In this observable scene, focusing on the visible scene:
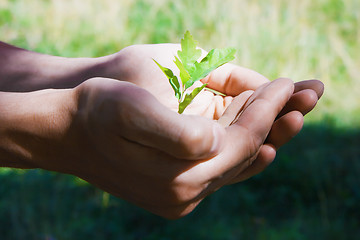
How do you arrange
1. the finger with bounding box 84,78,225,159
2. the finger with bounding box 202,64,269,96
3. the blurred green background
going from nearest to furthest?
the finger with bounding box 84,78,225,159, the finger with bounding box 202,64,269,96, the blurred green background

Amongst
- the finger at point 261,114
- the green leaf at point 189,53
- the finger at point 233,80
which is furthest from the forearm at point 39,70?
the finger at point 261,114

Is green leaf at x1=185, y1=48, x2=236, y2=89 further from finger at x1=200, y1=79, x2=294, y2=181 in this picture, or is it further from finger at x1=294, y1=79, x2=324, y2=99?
→ finger at x1=294, y1=79, x2=324, y2=99

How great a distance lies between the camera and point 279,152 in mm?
2447

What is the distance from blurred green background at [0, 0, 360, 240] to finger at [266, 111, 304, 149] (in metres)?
0.88

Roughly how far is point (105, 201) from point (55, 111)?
1.23 m

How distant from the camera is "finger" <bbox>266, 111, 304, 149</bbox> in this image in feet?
3.86

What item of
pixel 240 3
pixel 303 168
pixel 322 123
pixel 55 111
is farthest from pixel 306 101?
pixel 240 3

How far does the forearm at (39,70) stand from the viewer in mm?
1616

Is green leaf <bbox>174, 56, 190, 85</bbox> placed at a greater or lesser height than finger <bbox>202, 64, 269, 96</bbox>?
greater

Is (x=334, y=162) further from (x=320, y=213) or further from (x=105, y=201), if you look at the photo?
(x=105, y=201)

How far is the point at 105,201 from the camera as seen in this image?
7.11 ft

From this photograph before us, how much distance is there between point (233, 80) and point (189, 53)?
0.37 metres

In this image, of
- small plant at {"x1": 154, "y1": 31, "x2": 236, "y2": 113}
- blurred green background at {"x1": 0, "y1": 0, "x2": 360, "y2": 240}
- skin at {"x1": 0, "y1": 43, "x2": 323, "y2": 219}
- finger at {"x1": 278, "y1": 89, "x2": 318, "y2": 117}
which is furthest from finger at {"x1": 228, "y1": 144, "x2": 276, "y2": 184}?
blurred green background at {"x1": 0, "y1": 0, "x2": 360, "y2": 240}

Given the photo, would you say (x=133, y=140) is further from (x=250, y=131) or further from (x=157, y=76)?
Answer: (x=157, y=76)
